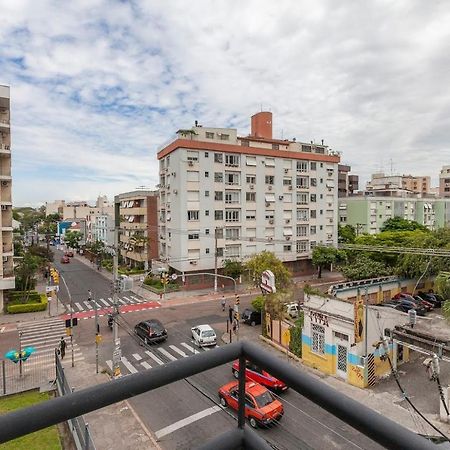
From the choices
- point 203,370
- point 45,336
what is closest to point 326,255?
point 45,336

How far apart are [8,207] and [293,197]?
30269 millimetres

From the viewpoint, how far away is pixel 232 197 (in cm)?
4084

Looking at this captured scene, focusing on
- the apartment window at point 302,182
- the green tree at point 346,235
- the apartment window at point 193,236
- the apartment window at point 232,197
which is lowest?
the green tree at point 346,235

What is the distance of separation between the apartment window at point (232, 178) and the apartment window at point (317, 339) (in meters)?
23.5

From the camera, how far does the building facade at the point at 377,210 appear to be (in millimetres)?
62469

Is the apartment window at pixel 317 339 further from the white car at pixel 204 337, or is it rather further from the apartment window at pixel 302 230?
the apartment window at pixel 302 230

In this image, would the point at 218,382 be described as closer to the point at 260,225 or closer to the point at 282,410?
the point at 282,410

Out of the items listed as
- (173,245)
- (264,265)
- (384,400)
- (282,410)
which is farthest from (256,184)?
(282,410)

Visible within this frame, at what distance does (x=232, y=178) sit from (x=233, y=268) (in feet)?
33.3

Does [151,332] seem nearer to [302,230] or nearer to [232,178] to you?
[232,178]

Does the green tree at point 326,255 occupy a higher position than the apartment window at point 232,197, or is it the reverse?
the apartment window at point 232,197

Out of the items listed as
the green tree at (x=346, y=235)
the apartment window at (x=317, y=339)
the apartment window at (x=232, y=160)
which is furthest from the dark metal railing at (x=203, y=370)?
the green tree at (x=346, y=235)

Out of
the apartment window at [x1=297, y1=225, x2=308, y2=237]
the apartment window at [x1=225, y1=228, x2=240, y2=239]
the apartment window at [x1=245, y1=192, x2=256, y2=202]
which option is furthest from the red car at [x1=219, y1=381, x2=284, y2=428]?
the apartment window at [x1=297, y1=225, x2=308, y2=237]

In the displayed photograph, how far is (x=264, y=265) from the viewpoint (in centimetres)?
2870
